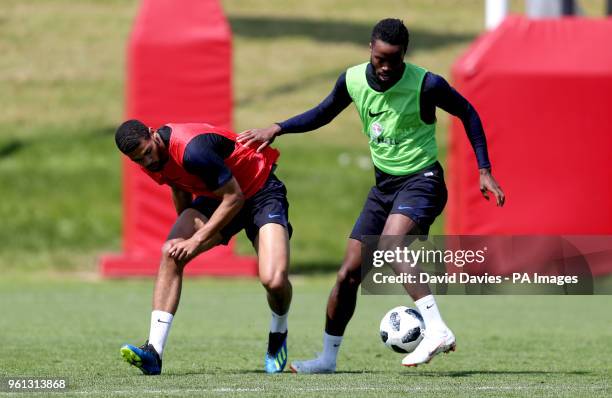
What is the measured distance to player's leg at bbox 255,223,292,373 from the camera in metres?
8.17

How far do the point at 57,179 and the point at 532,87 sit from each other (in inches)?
397

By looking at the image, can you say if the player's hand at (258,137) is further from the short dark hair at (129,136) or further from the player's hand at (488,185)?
the player's hand at (488,185)

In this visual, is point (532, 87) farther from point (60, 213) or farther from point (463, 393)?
point (463, 393)

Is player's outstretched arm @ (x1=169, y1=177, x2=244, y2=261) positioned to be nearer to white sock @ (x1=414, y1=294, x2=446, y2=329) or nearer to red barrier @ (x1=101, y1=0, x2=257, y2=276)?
white sock @ (x1=414, y1=294, x2=446, y2=329)

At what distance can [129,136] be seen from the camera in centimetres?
771

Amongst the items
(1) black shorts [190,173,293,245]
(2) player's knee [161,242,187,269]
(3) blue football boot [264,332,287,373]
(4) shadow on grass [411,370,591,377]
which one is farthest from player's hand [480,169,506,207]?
(2) player's knee [161,242,187,269]

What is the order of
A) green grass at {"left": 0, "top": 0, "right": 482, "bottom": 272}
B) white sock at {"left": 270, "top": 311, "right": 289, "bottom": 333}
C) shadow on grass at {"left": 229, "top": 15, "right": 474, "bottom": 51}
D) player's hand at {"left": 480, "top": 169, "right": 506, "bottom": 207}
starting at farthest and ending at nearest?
shadow on grass at {"left": 229, "top": 15, "right": 474, "bottom": 51}, green grass at {"left": 0, "top": 0, "right": 482, "bottom": 272}, white sock at {"left": 270, "top": 311, "right": 289, "bottom": 333}, player's hand at {"left": 480, "top": 169, "right": 506, "bottom": 207}

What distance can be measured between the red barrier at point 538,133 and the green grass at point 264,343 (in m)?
1.44

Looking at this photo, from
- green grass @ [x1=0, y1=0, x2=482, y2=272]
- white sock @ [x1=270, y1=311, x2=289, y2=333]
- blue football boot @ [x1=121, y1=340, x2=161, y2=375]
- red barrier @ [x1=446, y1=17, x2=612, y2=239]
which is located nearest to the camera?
blue football boot @ [x1=121, y1=340, x2=161, y2=375]

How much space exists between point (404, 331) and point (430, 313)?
34 cm

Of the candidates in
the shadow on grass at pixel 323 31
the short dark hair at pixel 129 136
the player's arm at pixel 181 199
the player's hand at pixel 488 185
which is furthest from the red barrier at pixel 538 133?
the shadow on grass at pixel 323 31

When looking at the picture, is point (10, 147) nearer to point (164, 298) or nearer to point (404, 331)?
point (164, 298)

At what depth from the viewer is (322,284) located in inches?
705

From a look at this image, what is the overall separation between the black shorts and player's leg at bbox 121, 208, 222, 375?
0.09 meters
